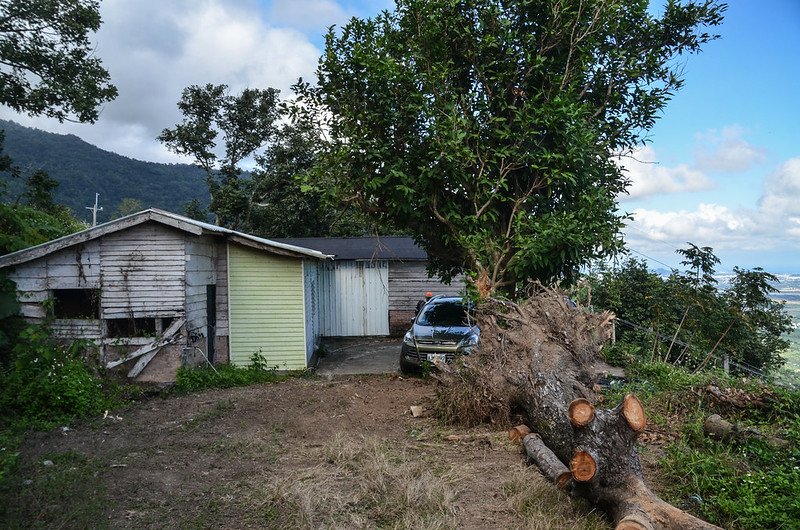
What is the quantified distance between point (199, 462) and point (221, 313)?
5.98m

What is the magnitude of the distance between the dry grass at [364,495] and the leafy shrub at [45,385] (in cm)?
457

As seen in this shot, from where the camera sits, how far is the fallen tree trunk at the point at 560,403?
14.1 ft

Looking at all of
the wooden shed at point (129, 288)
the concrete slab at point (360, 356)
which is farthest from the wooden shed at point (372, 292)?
the wooden shed at point (129, 288)

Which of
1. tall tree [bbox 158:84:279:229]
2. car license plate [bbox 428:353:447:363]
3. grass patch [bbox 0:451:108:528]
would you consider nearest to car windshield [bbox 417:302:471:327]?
car license plate [bbox 428:353:447:363]

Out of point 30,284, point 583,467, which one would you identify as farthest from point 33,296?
point 583,467

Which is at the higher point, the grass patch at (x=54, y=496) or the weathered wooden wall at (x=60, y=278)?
the weathered wooden wall at (x=60, y=278)

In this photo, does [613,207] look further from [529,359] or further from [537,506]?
[537,506]

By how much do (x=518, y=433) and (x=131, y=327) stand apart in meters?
7.80

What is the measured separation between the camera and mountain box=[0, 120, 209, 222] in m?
54.5

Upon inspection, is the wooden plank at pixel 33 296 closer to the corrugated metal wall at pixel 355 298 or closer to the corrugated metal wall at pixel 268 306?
the corrugated metal wall at pixel 268 306

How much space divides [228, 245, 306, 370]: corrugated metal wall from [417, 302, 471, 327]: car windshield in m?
2.89

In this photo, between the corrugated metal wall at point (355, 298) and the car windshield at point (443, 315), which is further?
the corrugated metal wall at point (355, 298)

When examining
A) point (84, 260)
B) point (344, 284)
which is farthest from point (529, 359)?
point (344, 284)

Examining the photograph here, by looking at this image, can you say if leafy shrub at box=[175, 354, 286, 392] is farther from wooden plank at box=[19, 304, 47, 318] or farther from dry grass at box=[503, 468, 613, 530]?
dry grass at box=[503, 468, 613, 530]
